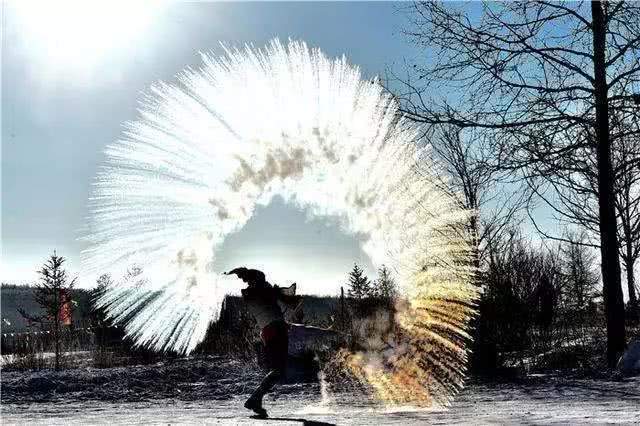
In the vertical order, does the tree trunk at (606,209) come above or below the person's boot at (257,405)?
above

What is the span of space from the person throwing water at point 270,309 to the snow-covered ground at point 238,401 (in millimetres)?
660

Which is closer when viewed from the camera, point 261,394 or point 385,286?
point 261,394

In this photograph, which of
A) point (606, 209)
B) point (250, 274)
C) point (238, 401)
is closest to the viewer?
point (250, 274)

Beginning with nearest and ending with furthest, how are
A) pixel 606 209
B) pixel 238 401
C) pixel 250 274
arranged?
1. pixel 250 274
2. pixel 238 401
3. pixel 606 209

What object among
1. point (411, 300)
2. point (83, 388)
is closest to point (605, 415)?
point (411, 300)

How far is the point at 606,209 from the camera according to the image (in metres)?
14.3

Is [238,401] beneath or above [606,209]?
beneath

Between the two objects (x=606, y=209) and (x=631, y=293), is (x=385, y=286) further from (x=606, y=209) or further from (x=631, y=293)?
(x=631, y=293)

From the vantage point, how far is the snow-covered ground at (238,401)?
27.1 ft

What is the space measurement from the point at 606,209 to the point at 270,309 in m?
8.18

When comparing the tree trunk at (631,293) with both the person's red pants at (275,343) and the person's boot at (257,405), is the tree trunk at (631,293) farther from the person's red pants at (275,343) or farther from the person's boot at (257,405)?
the person's red pants at (275,343)

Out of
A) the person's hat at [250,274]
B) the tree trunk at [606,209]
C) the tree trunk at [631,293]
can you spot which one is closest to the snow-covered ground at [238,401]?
the person's hat at [250,274]

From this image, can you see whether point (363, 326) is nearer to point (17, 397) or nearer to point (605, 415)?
point (17, 397)

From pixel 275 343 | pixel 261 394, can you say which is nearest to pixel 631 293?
pixel 261 394
